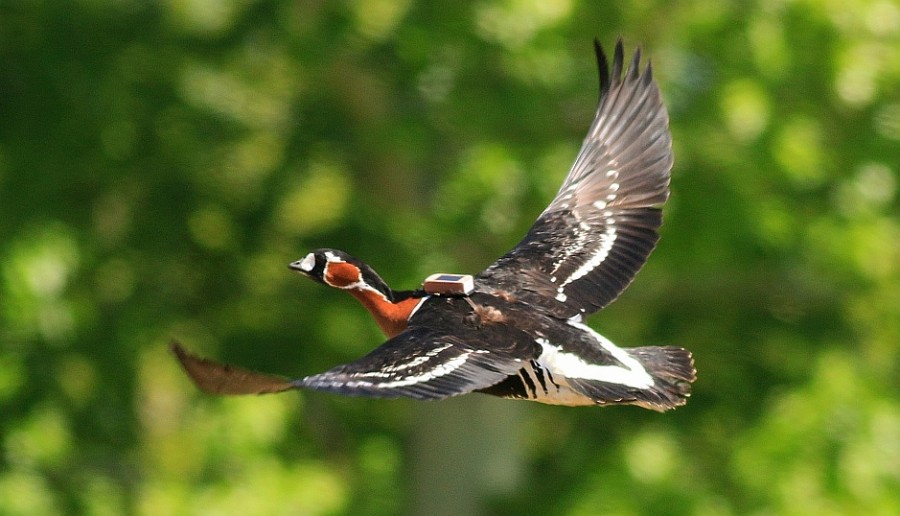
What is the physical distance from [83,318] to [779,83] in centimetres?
444

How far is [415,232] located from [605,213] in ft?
14.8

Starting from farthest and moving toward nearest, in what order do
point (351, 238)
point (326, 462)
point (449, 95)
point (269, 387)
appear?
point (326, 462) < point (351, 238) < point (449, 95) < point (269, 387)

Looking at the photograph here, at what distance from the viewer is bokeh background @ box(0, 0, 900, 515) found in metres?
8.80

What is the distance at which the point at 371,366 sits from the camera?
137 inches

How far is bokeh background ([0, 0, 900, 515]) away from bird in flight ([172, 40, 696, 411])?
352 cm

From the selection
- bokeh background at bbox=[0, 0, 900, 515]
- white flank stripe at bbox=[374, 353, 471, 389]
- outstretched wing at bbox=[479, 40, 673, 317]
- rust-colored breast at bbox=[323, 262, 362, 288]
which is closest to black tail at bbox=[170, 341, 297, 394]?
white flank stripe at bbox=[374, 353, 471, 389]

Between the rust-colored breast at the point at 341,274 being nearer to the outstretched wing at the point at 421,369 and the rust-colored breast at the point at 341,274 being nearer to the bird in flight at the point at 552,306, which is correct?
the bird in flight at the point at 552,306

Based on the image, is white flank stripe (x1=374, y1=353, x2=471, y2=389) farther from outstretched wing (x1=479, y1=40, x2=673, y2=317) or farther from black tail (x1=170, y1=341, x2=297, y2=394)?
outstretched wing (x1=479, y1=40, x2=673, y2=317)

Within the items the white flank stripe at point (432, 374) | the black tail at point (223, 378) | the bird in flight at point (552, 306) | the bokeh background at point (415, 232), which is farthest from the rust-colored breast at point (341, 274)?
the bokeh background at point (415, 232)

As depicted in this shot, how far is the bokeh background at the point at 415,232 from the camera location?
880 cm

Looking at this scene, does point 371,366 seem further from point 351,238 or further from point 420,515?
point 420,515

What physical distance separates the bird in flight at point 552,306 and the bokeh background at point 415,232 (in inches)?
138

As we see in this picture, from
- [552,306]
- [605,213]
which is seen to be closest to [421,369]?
[552,306]

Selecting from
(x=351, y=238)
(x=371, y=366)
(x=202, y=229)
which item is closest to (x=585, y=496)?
(x=351, y=238)
